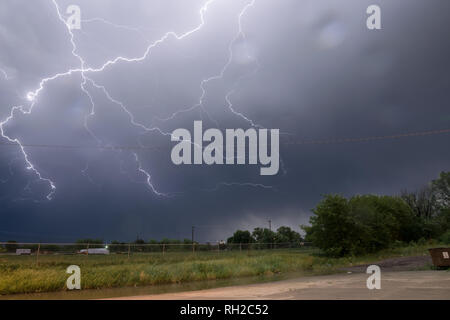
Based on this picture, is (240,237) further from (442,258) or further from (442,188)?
(442,258)

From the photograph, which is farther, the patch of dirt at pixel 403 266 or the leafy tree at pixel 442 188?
the leafy tree at pixel 442 188

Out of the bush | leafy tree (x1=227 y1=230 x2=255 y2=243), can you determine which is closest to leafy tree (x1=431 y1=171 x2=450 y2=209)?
the bush

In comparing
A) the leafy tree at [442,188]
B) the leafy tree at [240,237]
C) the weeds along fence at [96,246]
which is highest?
the leafy tree at [442,188]

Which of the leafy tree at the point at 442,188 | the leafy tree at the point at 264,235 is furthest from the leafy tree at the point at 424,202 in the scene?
the leafy tree at the point at 264,235

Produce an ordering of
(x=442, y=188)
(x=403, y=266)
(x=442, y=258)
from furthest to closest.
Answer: (x=442, y=188), (x=403, y=266), (x=442, y=258)

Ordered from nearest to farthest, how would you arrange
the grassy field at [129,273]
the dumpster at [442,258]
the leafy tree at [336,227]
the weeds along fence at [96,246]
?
the grassy field at [129,273] → the dumpster at [442,258] → the weeds along fence at [96,246] → the leafy tree at [336,227]

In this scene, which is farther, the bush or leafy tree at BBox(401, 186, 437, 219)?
leafy tree at BBox(401, 186, 437, 219)

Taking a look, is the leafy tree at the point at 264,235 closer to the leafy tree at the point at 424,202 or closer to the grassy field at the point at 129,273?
the leafy tree at the point at 424,202

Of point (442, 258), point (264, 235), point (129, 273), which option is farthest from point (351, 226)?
point (264, 235)

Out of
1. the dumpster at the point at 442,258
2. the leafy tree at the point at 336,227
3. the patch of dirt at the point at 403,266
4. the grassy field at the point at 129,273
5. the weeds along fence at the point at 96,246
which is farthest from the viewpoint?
the leafy tree at the point at 336,227

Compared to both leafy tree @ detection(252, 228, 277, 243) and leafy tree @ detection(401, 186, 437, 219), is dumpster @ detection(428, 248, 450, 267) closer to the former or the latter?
leafy tree @ detection(401, 186, 437, 219)
